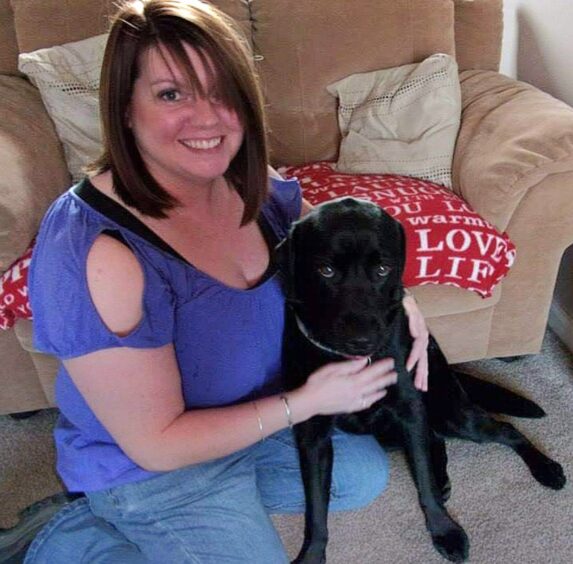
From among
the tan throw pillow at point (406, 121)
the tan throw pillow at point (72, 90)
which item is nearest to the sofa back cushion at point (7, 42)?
the tan throw pillow at point (72, 90)

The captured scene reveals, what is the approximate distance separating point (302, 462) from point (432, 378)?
37 centimetres

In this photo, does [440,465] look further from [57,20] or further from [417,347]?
[57,20]

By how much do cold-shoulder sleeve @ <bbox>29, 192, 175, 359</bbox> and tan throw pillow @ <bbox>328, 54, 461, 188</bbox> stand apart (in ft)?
3.74

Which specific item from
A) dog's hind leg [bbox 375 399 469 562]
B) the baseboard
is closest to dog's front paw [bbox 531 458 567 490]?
dog's hind leg [bbox 375 399 469 562]

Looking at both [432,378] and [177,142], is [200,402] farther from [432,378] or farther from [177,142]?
[432,378]

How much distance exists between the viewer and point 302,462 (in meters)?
1.19

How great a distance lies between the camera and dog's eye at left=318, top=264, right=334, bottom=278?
3.52 ft

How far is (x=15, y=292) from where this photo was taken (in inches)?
55.3

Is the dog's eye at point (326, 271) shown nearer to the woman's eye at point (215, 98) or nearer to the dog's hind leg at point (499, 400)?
the woman's eye at point (215, 98)

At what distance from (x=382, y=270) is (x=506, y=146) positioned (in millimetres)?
733

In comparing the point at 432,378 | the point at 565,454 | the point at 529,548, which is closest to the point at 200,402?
the point at 432,378

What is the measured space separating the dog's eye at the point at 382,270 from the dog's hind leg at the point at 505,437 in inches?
19.9

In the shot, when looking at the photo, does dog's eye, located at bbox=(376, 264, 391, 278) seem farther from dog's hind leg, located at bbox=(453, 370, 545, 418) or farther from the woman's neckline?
dog's hind leg, located at bbox=(453, 370, 545, 418)

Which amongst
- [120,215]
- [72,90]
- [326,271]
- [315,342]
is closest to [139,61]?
[120,215]
